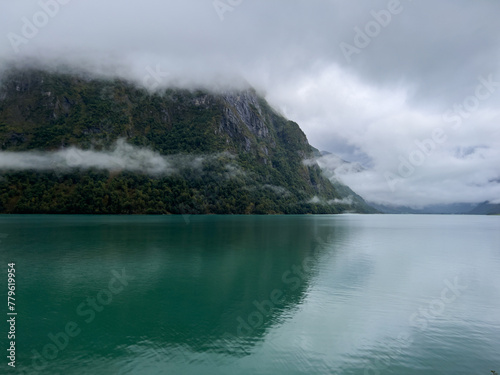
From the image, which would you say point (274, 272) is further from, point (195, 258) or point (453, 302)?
point (453, 302)

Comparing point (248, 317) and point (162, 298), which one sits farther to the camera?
point (162, 298)

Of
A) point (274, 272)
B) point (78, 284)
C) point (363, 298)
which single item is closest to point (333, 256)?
point (274, 272)

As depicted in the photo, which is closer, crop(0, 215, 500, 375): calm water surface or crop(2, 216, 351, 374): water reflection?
crop(0, 215, 500, 375): calm water surface

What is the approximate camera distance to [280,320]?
2309 cm

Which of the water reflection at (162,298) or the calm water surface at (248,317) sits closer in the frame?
the calm water surface at (248,317)

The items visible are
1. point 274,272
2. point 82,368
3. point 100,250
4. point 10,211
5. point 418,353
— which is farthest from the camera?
point 10,211

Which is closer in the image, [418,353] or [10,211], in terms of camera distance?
[418,353]

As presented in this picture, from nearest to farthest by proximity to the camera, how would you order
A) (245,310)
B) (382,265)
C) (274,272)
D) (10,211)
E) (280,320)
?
(280,320), (245,310), (274,272), (382,265), (10,211)

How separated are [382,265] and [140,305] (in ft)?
124

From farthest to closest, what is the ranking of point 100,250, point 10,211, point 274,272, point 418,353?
point 10,211 → point 100,250 → point 274,272 → point 418,353

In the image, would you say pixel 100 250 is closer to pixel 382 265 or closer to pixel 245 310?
pixel 245 310

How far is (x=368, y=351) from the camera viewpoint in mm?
18672

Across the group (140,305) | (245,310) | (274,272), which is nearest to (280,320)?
(245,310)

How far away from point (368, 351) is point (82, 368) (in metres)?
17.1
